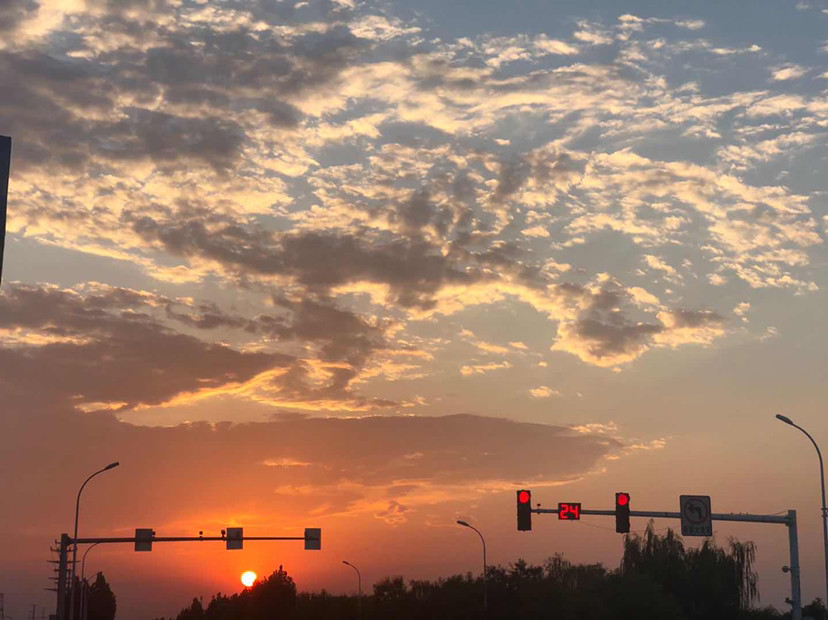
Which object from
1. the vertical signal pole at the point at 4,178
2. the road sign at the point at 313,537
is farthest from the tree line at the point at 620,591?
the vertical signal pole at the point at 4,178

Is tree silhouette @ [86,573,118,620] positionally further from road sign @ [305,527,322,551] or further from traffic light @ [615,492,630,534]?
traffic light @ [615,492,630,534]

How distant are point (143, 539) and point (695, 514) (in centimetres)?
2721

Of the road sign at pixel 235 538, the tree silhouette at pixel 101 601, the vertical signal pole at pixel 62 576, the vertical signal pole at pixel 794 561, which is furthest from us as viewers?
the tree silhouette at pixel 101 601

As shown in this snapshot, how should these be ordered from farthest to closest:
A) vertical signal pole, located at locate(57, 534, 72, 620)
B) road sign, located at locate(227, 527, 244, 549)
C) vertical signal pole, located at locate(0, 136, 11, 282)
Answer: road sign, located at locate(227, 527, 244, 549), vertical signal pole, located at locate(57, 534, 72, 620), vertical signal pole, located at locate(0, 136, 11, 282)

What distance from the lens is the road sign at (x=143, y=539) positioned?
52.4 metres

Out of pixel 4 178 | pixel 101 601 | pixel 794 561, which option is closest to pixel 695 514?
pixel 794 561

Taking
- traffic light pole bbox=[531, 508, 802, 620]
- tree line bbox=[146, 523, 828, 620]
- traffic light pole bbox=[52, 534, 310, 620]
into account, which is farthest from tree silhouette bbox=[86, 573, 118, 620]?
traffic light pole bbox=[531, 508, 802, 620]

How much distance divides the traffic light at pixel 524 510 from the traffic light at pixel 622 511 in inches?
138

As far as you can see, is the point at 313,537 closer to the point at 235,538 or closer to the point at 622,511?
the point at 235,538

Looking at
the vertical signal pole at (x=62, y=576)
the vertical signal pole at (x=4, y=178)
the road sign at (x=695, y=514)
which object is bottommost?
the vertical signal pole at (x=62, y=576)

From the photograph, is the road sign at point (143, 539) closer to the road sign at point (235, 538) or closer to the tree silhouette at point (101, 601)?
the road sign at point (235, 538)

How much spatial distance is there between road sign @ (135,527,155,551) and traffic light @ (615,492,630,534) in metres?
24.3

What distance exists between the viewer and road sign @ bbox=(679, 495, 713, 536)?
42969mm

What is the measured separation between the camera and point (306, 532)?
5581cm
